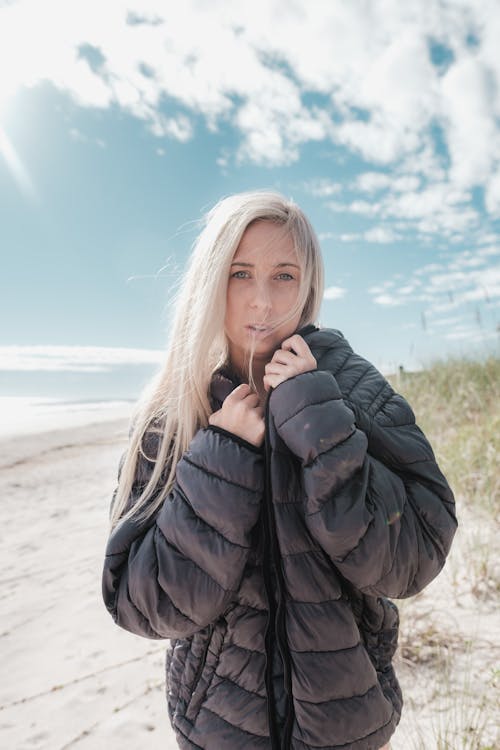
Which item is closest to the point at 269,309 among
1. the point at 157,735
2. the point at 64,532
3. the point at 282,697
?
the point at 282,697

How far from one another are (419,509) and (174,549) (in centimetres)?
64

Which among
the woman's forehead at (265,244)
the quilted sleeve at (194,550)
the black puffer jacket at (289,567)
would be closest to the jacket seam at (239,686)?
the black puffer jacket at (289,567)

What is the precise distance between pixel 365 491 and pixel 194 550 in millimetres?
445

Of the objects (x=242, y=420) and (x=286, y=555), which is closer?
(x=286, y=555)

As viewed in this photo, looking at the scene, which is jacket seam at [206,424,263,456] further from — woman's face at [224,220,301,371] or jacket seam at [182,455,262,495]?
woman's face at [224,220,301,371]

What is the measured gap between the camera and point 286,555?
4.15 feet

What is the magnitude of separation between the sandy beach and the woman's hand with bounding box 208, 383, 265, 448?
1.29 meters

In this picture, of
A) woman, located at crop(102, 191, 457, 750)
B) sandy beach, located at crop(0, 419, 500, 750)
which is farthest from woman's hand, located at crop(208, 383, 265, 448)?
sandy beach, located at crop(0, 419, 500, 750)

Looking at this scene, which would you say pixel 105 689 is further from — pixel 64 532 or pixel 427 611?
pixel 64 532

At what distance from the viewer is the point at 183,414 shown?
5.20ft

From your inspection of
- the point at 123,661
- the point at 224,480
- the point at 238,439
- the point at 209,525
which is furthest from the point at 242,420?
the point at 123,661

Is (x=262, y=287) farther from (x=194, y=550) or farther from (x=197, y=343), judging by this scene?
(x=194, y=550)

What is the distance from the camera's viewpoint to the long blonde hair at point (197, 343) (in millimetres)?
1525

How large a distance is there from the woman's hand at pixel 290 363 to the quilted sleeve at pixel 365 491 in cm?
4
